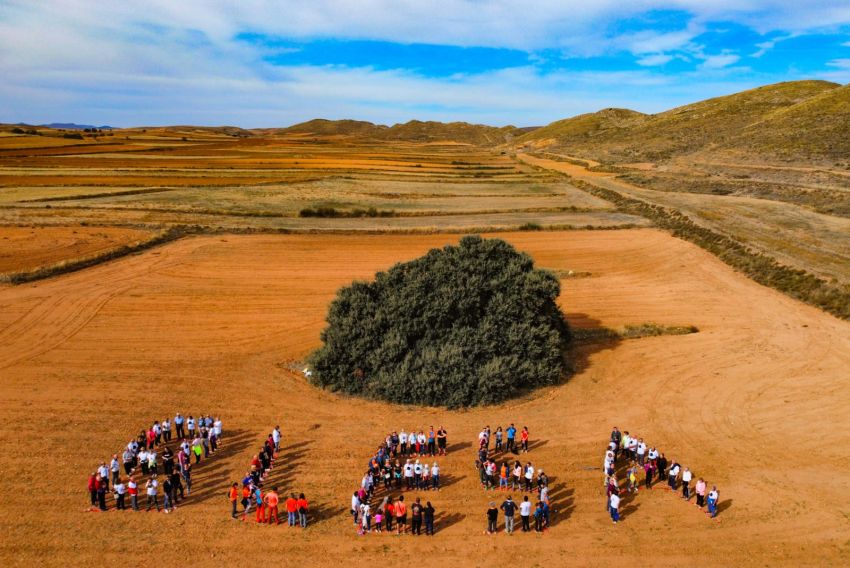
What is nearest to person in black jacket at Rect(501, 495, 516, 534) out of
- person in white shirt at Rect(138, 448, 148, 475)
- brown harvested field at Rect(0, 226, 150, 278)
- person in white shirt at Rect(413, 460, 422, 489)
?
person in white shirt at Rect(413, 460, 422, 489)

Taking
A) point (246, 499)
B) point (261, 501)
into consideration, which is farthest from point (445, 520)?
point (246, 499)

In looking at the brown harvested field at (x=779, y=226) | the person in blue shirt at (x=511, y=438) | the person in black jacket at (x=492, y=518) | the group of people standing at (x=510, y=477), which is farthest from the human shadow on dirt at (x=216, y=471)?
the brown harvested field at (x=779, y=226)

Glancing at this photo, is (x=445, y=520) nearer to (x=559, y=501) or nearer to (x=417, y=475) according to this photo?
(x=417, y=475)

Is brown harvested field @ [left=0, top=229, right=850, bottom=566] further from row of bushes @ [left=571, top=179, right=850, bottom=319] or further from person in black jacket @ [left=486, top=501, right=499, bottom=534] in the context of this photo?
row of bushes @ [left=571, top=179, right=850, bottom=319]

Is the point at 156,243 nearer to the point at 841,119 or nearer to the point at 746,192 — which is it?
the point at 746,192

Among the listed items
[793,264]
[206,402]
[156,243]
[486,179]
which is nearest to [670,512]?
[206,402]

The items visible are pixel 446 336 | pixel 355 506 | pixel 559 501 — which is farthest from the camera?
pixel 446 336
